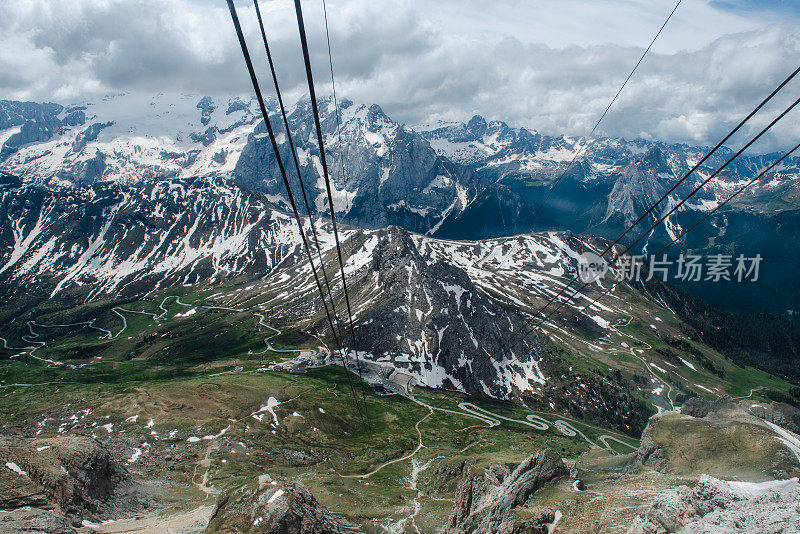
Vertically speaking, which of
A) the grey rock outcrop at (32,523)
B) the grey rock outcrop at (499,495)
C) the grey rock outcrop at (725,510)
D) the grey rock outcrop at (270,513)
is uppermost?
the grey rock outcrop at (32,523)

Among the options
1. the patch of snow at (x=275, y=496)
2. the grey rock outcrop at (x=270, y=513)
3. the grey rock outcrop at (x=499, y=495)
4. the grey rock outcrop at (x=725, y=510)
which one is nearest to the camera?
the grey rock outcrop at (x=725, y=510)

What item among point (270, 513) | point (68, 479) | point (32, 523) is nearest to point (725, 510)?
Result: point (270, 513)

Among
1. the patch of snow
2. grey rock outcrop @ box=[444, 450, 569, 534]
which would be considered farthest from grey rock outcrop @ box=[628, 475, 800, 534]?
the patch of snow

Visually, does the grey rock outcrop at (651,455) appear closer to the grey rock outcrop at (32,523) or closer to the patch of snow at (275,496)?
the patch of snow at (275,496)

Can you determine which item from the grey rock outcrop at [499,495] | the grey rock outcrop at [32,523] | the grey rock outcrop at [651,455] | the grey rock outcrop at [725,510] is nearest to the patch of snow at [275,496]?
the grey rock outcrop at [32,523]

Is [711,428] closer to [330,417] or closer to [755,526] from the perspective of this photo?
[755,526]

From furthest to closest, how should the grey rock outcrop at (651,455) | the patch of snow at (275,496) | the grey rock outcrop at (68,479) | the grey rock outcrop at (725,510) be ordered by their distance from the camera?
the grey rock outcrop at (651,455)
the grey rock outcrop at (68,479)
the patch of snow at (275,496)
the grey rock outcrop at (725,510)

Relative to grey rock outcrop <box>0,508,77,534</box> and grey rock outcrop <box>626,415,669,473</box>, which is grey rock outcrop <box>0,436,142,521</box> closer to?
grey rock outcrop <box>0,508,77,534</box>

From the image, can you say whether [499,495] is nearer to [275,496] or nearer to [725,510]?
[725,510]
